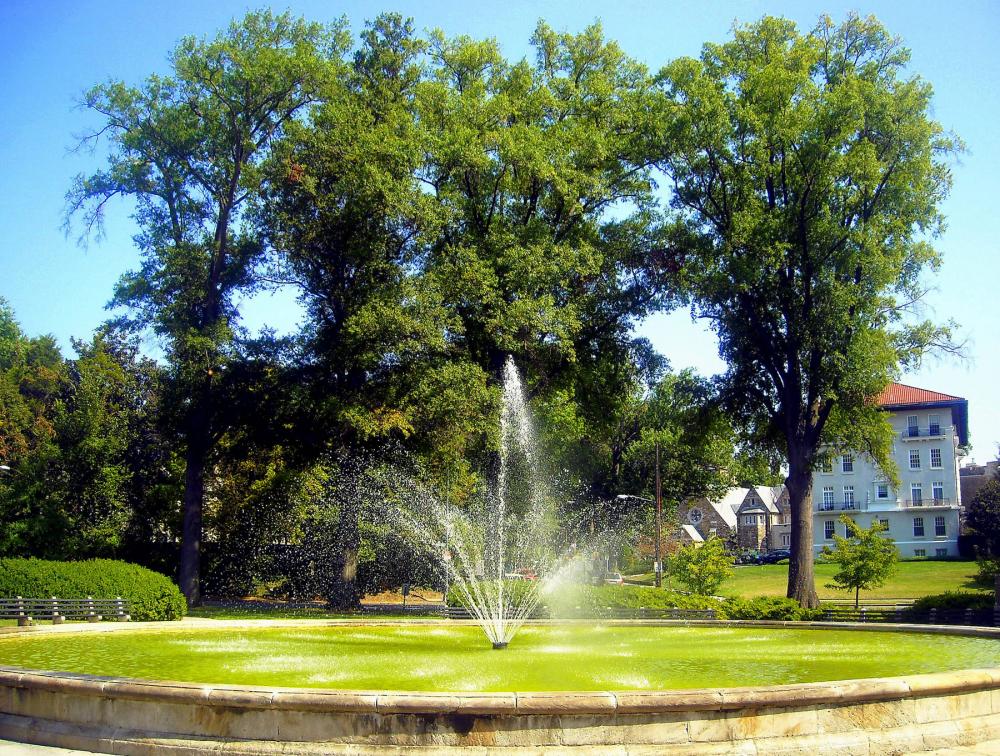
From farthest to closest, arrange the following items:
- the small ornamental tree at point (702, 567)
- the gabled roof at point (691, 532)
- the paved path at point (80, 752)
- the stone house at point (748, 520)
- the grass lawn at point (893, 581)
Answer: the stone house at point (748, 520)
the gabled roof at point (691, 532)
the grass lawn at point (893, 581)
the small ornamental tree at point (702, 567)
the paved path at point (80, 752)


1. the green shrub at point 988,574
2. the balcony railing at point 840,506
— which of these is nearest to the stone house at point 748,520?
the balcony railing at point 840,506

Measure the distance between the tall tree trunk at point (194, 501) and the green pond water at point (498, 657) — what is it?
13955 mm

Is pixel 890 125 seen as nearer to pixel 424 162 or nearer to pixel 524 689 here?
pixel 424 162

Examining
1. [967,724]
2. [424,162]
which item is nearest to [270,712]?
[967,724]

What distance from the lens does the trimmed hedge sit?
22703 millimetres

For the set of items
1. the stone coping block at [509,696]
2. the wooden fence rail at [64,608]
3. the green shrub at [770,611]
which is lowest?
the green shrub at [770,611]

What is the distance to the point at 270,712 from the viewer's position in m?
8.69

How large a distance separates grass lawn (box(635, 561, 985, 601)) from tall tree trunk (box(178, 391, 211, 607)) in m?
20.5

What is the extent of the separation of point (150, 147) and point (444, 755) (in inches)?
1310

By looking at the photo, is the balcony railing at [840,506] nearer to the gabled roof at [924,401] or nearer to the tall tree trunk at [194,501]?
the gabled roof at [924,401]

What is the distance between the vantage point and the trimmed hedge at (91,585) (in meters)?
22.7

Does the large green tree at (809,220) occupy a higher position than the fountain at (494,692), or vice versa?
the large green tree at (809,220)

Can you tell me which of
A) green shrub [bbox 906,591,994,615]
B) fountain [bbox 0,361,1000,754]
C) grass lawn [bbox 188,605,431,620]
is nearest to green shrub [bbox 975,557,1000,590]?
green shrub [bbox 906,591,994,615]

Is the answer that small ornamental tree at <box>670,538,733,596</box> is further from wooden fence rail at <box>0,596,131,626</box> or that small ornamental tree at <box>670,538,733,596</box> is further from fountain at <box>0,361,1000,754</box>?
wooden fence rail at <box>0,596,131,626</box>
